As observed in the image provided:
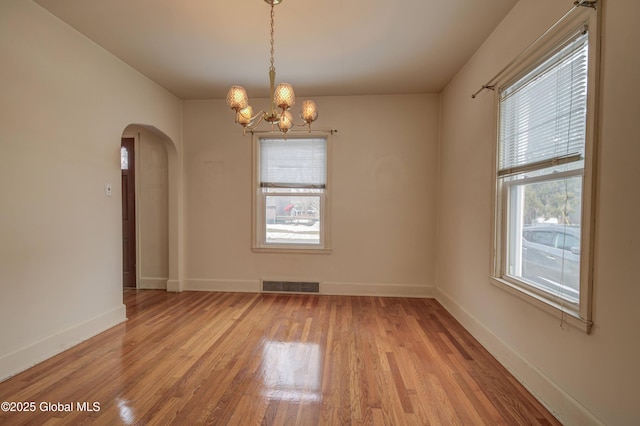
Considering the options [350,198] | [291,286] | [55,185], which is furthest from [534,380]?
[55,185]

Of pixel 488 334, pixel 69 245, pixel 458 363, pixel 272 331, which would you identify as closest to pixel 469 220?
pixel 488 334

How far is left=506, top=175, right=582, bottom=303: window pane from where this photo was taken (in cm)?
171

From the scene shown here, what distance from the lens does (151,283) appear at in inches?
173

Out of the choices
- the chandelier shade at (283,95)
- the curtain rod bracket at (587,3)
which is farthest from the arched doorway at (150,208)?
the curtain rod bracket at (587,3)

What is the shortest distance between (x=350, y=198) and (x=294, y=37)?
2.15m

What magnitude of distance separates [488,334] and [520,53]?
7.58ft

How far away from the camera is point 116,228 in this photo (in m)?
3.07

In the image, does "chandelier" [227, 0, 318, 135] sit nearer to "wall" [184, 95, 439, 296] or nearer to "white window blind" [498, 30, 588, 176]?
"white window blind" [498, 30, 588, 176]

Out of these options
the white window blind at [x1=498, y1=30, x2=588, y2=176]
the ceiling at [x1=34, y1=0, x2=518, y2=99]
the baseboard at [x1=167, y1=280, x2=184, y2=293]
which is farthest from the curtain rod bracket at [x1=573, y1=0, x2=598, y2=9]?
the baseboard at [x1=167, y1=280, x2=184, y2=293]

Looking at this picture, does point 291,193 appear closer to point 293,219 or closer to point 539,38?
point 293,219

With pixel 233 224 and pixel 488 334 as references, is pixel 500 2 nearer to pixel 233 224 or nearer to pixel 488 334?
pixel 488 334

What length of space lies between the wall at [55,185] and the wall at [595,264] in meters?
3.72

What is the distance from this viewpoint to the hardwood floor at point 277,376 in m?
1.71

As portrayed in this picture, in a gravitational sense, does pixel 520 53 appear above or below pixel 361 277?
above
